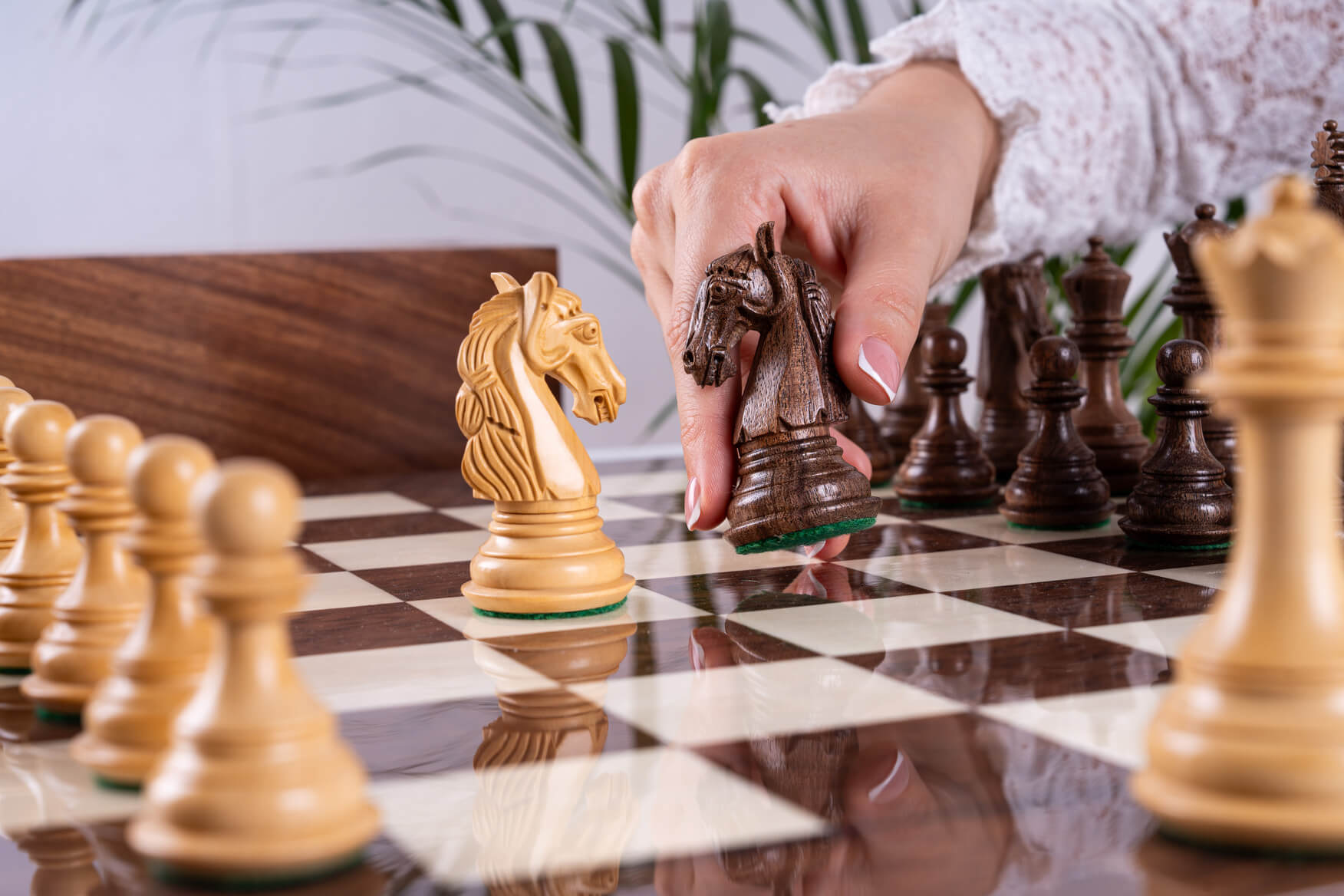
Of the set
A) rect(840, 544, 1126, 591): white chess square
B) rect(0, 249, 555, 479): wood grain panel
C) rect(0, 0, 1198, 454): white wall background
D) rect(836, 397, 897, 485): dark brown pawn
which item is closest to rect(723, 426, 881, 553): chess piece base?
rect(840, 544, 1126, 591): white chess square

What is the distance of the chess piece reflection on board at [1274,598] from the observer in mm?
520

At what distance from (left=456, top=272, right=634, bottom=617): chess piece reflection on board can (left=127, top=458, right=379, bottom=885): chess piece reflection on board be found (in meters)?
0.48

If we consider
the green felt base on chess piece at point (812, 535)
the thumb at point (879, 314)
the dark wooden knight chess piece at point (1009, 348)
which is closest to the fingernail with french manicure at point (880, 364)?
the thumb at point (879, 314)

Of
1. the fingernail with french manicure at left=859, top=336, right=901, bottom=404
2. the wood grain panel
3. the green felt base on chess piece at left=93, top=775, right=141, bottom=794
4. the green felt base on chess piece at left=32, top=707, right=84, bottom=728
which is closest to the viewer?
the green felt base on chess piece at left=93, top=775, right=141, bottom=794

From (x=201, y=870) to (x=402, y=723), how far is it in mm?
239

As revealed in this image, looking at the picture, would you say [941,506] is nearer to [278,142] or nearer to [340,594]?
[340,594]

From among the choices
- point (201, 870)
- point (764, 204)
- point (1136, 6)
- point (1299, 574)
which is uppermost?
point (1136, 6)

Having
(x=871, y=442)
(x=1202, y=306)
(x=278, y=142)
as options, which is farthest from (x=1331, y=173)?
(x=278, y=142)

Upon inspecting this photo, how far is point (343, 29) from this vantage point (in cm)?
356

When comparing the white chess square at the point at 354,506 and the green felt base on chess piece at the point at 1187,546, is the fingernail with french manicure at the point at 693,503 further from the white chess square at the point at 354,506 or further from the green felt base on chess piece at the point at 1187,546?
the white chess square at the point at 354,506

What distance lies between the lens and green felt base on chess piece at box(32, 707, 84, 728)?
76 centimetres

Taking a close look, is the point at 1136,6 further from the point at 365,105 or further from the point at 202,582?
the point at 365,105

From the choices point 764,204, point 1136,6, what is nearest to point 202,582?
point 764,204

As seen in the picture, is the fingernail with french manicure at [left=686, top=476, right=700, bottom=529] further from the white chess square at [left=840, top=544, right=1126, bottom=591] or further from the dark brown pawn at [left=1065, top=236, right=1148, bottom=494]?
the dark brown pawn at [left=1065, top=236, right=1148, bottom=494]
